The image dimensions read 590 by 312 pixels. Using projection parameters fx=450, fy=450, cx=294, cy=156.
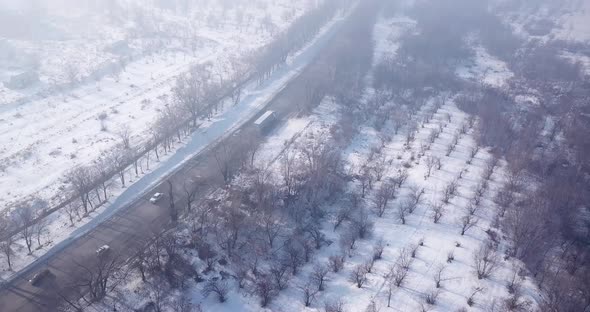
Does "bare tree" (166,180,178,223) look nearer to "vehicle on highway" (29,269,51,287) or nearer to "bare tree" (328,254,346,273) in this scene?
"vehicle on highway" (29,269,51,287)

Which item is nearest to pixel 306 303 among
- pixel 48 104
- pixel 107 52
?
pixel 48 104

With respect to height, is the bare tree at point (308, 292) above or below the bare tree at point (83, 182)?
below

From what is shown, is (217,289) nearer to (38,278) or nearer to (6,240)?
(38,278)

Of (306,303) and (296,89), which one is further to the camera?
(296,89)

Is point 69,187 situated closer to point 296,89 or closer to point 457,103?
point 296,89

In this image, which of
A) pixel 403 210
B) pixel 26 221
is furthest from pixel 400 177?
pixel 26 221

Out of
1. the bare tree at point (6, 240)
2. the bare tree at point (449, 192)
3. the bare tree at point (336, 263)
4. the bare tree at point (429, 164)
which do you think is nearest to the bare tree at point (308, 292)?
the bare tree at point (336, 263)

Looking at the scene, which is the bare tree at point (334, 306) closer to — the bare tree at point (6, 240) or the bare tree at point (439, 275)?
the bare tree at point (439, 275)
